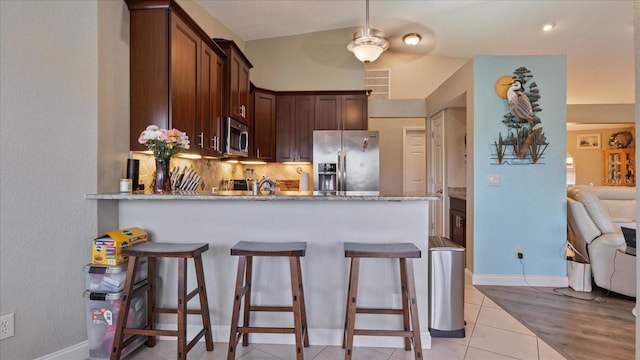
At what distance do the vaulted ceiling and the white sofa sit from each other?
2700 mm

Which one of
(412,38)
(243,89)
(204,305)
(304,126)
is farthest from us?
(412,38)

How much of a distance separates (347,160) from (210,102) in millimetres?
2148

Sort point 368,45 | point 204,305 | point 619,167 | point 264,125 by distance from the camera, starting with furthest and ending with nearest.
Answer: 1. point 619,167
2. point 264,125
3. point 368,45
4. point 204,305

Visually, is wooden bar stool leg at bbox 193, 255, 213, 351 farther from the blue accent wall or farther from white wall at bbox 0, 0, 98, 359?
the blue accent wall

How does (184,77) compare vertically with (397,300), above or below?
above

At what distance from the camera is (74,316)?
6.80ft

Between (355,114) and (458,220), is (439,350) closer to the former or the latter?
(458,220)

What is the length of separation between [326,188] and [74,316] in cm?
321

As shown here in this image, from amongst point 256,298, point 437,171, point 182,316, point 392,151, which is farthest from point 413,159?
point 182,316

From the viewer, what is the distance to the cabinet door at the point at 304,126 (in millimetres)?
5078

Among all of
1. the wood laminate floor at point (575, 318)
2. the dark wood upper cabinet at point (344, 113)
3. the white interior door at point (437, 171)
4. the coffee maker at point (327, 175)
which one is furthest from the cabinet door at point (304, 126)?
the wood laminate floor at point (575, 318)

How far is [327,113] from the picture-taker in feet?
16.6

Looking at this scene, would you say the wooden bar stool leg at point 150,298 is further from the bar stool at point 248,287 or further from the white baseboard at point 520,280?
the white baseboard at point 520,280

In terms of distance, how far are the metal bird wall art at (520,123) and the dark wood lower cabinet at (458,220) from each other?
83 cm
